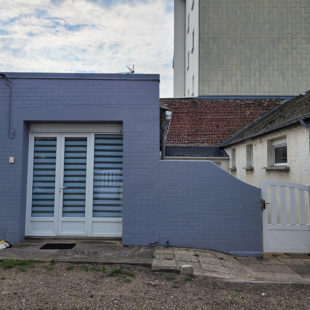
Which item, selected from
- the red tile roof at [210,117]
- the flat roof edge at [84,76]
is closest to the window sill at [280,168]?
the flat roof edge at [84,76]

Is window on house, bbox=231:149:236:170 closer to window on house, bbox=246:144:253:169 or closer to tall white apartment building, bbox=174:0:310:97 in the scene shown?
window on house, bbox=246:144:253:169

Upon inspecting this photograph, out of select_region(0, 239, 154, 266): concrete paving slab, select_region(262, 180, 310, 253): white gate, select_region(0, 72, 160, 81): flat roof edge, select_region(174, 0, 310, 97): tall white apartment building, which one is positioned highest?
select_region(174, 0, 310, 97): tall white apartment building

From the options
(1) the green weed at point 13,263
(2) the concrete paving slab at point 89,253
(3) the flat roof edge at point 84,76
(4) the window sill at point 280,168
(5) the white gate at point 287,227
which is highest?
(3) the flat roof edge at point 84,76

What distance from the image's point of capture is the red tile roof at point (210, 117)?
15133 millimetres

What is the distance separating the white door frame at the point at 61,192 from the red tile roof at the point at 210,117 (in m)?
8.45

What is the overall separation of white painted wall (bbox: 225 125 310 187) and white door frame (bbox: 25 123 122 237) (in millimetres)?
4471

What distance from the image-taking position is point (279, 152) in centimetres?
891

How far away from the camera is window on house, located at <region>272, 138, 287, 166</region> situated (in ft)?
27.8

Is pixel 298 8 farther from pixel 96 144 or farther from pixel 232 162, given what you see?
pixel 96 144

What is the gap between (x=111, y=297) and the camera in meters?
3.77

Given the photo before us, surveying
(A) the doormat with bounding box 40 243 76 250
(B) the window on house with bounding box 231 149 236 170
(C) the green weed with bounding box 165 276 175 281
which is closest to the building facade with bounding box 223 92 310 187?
(B) the window on house with bounding box 231 149 236 170

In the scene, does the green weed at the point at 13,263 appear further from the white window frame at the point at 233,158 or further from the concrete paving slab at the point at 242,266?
the white window frame at the point at 233,158

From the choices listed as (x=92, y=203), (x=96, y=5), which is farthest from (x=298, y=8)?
(x=92, y=203)

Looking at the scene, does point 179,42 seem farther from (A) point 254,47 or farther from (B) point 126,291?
(B) point 126,291
